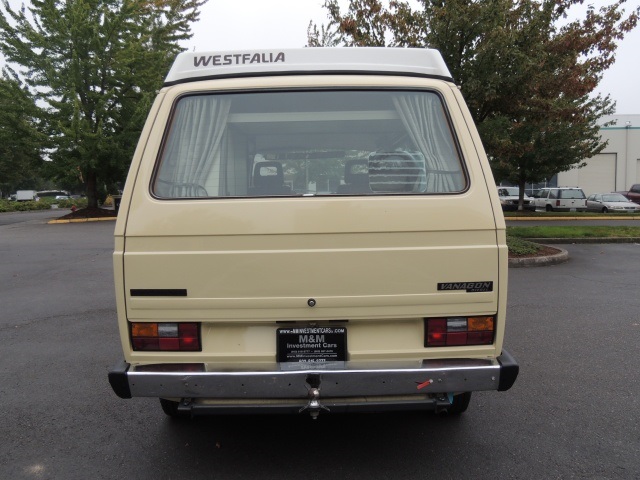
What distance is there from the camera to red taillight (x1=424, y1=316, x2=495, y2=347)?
2607 millimetres

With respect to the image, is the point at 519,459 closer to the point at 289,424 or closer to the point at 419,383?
the point at 419,383

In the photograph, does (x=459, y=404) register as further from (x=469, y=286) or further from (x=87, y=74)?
(x=87, y=74)

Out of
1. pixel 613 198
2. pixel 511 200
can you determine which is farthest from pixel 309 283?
pixel 613 198

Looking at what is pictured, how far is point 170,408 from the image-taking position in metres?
3.41

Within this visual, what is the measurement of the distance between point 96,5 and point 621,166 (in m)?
40.5

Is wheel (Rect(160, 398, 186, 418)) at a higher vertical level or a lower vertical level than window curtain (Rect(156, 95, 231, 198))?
lower

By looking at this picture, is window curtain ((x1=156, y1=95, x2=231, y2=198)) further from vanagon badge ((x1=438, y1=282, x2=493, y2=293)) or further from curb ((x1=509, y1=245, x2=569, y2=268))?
curb ((x1=509, y1=245, x2=569, y2=268))

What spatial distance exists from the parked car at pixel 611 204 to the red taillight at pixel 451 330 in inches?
1169

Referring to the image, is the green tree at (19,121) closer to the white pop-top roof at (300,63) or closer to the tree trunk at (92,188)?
the tree trunk at (92,188)

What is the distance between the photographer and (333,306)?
2566 mm

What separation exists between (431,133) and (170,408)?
248cm

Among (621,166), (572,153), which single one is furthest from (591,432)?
(621,166)

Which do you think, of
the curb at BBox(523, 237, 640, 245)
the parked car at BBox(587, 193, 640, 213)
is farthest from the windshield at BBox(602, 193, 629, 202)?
the curb at BBox(523, 237, 640, 245)

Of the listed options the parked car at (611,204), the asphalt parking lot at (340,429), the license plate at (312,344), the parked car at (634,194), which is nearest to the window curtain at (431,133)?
the license plate at (312,344)
